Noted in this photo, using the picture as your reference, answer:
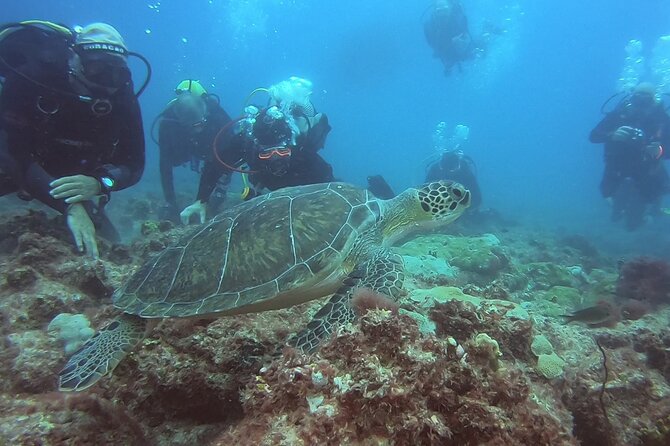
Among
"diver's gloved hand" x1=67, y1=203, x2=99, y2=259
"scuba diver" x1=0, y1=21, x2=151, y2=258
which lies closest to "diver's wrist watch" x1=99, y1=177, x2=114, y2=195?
"scuba diver" x1=0, y1=21, x2=151, y2=258

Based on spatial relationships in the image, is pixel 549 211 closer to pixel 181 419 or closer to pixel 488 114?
pixel 181 419

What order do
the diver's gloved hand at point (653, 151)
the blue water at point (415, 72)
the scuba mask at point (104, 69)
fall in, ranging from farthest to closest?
the blue water at point (415, 72)
the diver's gloved hand at point (653, 151)
the scuba mask at point (104, 69)

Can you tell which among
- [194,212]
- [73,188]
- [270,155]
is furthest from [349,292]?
[194,212]

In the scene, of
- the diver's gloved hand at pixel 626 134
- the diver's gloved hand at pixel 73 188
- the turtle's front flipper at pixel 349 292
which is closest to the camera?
the turtle's front flipper at pixel 349 292

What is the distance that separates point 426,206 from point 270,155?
3.64m

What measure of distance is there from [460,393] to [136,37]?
108956mm

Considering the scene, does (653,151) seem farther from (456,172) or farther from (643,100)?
(456,172)

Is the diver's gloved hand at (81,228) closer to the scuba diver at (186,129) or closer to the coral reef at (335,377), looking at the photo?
the coral reef at (335,377)

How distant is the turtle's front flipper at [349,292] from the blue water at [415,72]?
18.6 meters

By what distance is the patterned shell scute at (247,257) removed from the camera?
285 centimetres

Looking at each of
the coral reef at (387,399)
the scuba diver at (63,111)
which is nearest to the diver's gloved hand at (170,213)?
the scuba diver at (63,111)

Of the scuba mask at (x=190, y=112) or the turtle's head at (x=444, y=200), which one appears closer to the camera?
the turtle's head at (x=444, y=200)

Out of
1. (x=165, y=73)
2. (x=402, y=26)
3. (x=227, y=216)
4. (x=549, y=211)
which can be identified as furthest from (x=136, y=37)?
(x=227, y=216)

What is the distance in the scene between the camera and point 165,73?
115 m
